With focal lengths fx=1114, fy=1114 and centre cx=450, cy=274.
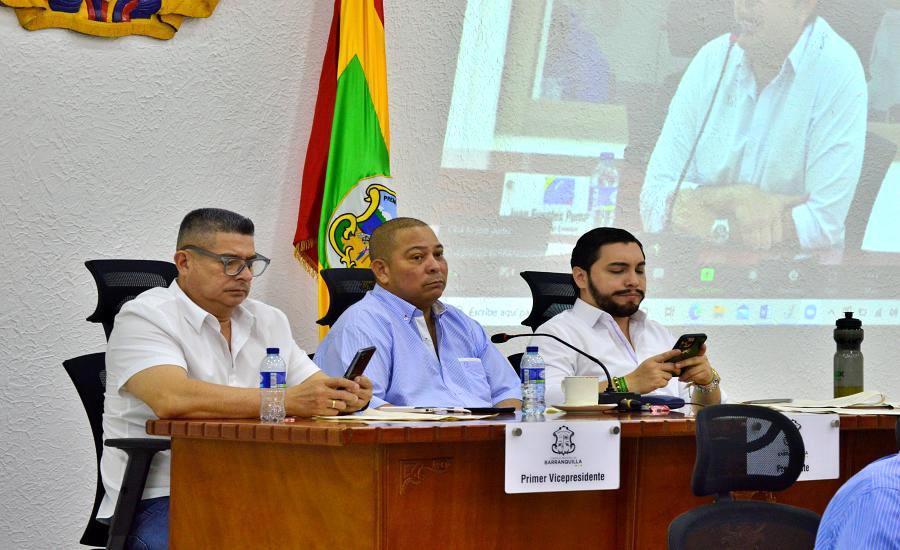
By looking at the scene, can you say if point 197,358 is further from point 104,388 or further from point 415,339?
point 415,339

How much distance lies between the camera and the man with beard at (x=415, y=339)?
3.17 metres

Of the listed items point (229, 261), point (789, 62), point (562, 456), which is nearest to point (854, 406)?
point (562, 456)

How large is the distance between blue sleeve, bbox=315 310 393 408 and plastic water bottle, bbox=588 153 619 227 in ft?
7.01

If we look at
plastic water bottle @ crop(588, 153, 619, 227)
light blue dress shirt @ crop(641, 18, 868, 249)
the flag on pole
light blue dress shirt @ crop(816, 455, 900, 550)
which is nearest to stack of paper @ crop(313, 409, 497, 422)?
light blue dress shirt @ crop(816, 455, 900, 550)

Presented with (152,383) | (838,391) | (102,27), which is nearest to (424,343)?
(152,383)

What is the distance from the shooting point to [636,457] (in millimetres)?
2504

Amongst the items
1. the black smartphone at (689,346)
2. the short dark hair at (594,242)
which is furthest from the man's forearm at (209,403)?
the short dark hair at (594,242)

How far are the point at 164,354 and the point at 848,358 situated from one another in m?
2.05

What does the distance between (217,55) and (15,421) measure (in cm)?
156

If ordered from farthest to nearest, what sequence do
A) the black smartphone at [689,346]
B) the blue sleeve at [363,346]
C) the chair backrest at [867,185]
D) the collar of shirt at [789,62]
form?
the chair backrest at [867,185] → the collar of shirt at [789,62] → the blue sleeve at [363,346] → the black smartphone at [689,346]

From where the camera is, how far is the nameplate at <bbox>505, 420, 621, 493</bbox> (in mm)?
2221

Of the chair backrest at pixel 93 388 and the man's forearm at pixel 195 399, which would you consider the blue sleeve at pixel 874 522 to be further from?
the chair backrest at pixel 93 388

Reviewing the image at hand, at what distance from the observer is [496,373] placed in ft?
11.5

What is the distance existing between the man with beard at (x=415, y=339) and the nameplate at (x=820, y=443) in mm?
972
